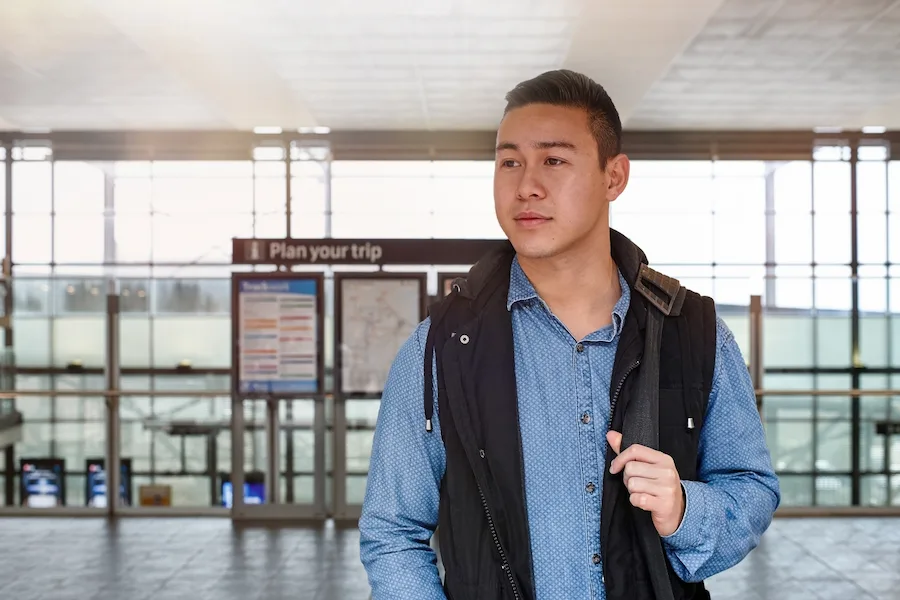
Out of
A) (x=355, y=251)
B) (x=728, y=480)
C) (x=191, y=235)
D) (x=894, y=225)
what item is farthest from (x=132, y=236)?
(x=728, y=480)

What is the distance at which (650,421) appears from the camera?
4.41ft

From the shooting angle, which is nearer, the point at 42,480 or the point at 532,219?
the point at 532,219

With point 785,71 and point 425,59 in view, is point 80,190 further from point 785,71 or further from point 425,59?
point 785,71

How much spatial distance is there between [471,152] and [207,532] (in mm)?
8211

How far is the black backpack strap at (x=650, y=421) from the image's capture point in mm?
1331

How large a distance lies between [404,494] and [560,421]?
0.27m

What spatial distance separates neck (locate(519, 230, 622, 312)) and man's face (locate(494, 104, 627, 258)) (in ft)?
0.11

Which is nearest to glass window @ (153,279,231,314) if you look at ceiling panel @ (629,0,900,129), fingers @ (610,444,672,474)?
ceiling panel @ (629,0,900,129)

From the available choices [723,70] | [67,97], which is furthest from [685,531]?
[67,97]

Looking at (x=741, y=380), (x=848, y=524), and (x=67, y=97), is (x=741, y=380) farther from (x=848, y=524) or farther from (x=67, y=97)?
(x=67, y=97)

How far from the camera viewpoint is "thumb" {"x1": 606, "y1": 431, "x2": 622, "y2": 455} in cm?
130

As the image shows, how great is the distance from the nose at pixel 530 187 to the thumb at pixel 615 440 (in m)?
0.39

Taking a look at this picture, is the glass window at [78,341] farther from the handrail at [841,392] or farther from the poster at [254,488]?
the handrail at [841,392]

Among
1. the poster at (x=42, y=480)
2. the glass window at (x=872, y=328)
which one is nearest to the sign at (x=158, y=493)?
the poster at (x=42, y=480)
